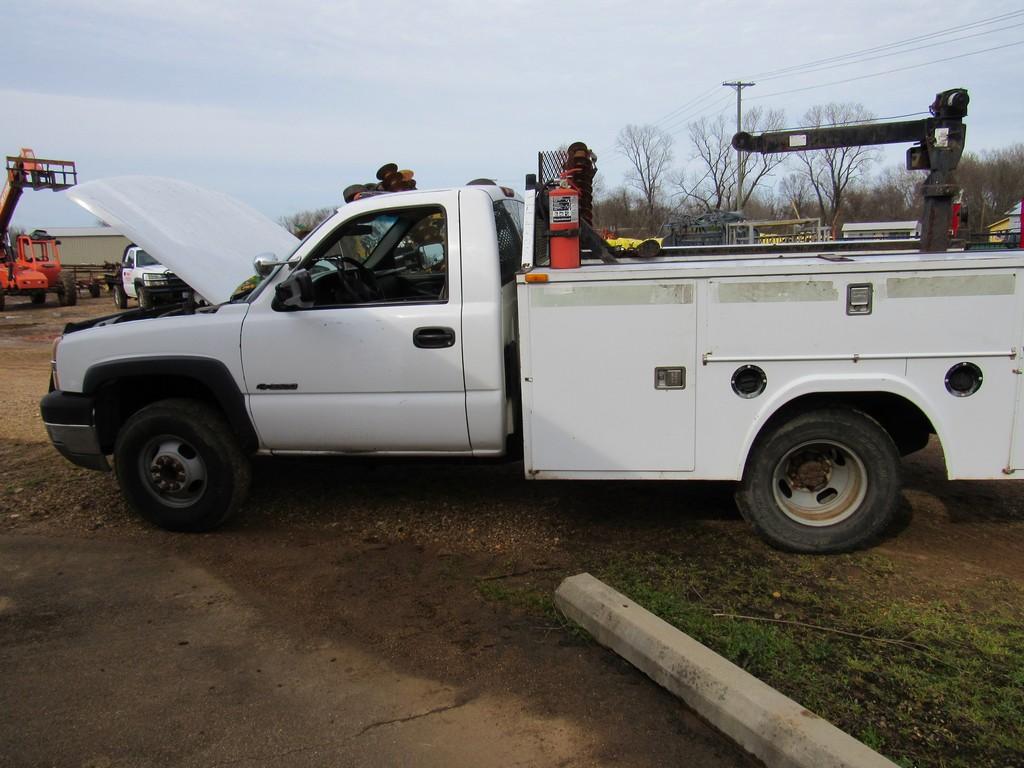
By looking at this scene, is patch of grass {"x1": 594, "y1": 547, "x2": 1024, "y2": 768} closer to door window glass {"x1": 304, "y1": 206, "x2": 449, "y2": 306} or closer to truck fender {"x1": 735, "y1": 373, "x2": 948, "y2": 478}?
truck fender {"x1": 735, "y1": 373, "x2": 948, "y2": 478}

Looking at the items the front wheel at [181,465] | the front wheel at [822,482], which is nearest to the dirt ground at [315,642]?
the front wheel at [181,465]

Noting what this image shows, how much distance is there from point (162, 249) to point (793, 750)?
169 inches

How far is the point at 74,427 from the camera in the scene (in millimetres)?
4988

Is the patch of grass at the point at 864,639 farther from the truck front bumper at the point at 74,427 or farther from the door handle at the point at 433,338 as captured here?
the truck front bumper at the point at 74,427

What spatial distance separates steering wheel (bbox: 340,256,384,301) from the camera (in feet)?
16.4

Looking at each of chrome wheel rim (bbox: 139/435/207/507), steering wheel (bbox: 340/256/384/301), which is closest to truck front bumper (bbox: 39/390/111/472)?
chrome wheel rim (bbox: 139/435/207/507)

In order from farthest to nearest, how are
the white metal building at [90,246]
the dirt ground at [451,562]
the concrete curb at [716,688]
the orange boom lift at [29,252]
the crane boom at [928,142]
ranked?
the white metal building at [90,246], the orange boom lift at [29,252], the crane boom at [928,142], the dirt ground at [451,562], the concrete curb at [716,688]

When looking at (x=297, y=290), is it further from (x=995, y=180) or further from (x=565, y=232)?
(x=995, y=180)

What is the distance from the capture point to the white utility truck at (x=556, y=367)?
404 cm

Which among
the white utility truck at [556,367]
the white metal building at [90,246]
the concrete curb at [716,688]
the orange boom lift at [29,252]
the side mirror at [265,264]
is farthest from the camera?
the white metal building at [90,246]

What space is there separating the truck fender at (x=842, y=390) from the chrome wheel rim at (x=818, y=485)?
0.99 feet

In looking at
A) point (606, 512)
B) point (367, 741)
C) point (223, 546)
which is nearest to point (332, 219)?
point (223, 546)

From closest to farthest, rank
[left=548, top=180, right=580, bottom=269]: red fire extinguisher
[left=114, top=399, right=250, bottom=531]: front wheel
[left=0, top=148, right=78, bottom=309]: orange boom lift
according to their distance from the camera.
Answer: [left=548, top=180, right=580, bottom=269]: red fire extinguisher
[left=114, top=399, right=250, bottom=531]: front wheel
[left=0, top=148, right=78, bottom=309]: orange boom lift

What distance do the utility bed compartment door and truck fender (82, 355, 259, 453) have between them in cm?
176
